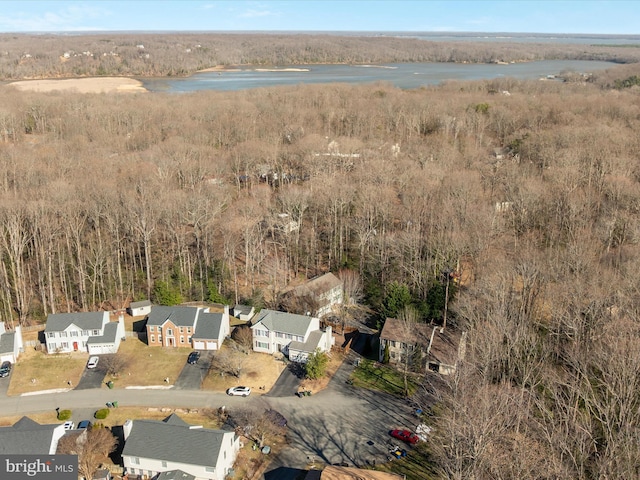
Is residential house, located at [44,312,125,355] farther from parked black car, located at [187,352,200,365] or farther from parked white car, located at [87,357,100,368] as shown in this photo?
parked black car, located at [187,352,200,365]

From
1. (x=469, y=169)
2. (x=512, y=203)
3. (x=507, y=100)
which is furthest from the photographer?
(x=507, y=100)

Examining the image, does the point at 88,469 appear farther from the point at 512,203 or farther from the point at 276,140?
the point at 276,140

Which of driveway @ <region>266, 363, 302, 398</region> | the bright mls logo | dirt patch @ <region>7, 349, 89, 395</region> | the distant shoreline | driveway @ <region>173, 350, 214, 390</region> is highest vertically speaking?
the distant shoreline

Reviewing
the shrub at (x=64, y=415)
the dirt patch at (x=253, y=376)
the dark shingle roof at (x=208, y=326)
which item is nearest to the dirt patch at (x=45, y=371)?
the shrub at (x=64, y=415)

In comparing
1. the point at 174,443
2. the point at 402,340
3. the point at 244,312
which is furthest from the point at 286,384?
the point at 244,312

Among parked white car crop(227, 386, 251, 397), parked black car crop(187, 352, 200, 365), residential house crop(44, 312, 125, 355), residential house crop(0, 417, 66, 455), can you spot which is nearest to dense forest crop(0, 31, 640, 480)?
residential house crop(44, 312, 125, 355)

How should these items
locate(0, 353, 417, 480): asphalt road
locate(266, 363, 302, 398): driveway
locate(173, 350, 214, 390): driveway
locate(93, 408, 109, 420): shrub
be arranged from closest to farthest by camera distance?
locate(0, 353, 417, 480): asphalt road → locate(93, 408, 109, 420): shrub → locate(266, 363, 302, 398): driveway → locate(173, 350, 214, 390): driveway

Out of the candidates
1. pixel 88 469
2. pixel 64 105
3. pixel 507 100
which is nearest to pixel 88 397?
pixel 88 469
